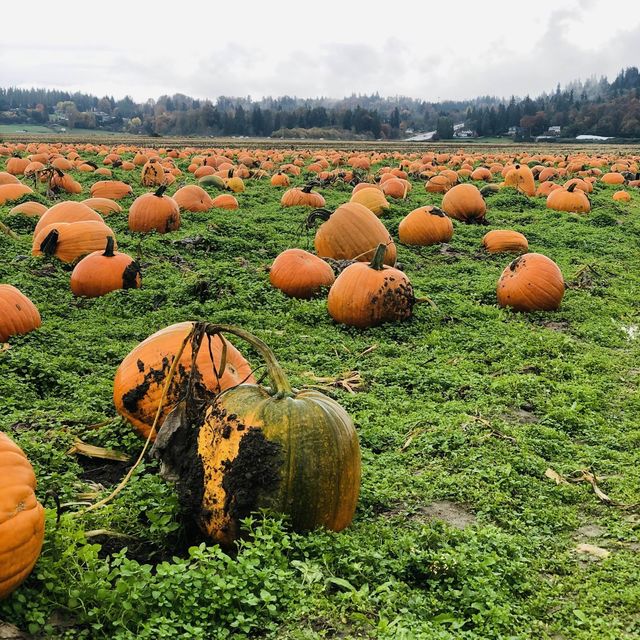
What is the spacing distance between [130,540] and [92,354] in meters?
3.41

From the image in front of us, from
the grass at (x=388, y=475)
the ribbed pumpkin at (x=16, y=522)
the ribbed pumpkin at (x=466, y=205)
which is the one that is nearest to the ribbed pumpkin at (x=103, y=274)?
the grass at (x=388, y=475)

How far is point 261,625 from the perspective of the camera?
3041 millimetres

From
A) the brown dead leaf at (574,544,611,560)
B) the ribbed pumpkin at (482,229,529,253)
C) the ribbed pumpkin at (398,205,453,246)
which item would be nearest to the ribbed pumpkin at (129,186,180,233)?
the ribbed pumpkin at (398,205,453,246)

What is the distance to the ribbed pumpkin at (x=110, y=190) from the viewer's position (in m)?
16.7

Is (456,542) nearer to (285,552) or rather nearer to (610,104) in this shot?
(285,552)

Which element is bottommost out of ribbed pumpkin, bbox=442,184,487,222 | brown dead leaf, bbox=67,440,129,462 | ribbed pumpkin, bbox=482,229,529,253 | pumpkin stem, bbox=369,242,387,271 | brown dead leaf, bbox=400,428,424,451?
brown dead leaf, bbox=400,428,424,451

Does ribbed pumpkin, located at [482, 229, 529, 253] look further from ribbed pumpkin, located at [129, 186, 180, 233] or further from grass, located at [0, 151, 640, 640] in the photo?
ribbed pumpkin, located at [129, 186, 180, 233]

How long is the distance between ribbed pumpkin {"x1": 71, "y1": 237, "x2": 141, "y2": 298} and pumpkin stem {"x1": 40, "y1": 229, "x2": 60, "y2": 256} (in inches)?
48.1

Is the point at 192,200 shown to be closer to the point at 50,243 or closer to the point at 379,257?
the point at 50,243

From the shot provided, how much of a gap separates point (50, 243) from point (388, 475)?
7033mm

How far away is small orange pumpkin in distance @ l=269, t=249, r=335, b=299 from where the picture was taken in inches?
370

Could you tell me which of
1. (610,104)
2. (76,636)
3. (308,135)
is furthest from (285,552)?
(610,104)

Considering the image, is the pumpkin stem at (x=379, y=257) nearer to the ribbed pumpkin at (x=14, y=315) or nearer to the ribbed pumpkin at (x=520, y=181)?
the ribbed pumpkin at (x=14, y=315)

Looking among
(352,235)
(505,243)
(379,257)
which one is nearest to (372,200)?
(505,243)
